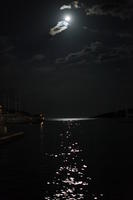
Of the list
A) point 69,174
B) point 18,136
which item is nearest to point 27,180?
point 69,174

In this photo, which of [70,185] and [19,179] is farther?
[19,179]

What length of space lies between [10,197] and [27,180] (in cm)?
A: 640

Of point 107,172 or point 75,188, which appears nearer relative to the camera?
point 75,188

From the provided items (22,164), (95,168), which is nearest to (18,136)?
(22,164)

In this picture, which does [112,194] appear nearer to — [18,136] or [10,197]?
[10,197]

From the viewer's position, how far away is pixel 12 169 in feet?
121

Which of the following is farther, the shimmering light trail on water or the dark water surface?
the dark water surface

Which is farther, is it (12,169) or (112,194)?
(12,169)

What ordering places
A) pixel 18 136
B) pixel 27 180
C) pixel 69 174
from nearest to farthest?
pixel 27 180 → pixel 69 174 → pixel 18 136

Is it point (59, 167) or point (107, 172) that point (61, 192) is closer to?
point (107, 172)

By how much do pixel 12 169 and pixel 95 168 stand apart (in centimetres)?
856

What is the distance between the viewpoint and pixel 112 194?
25188 millimetres

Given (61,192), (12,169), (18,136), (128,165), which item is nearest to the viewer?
(61,192)

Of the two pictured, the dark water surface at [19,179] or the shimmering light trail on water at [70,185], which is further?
the dark water surface at [19,179]
